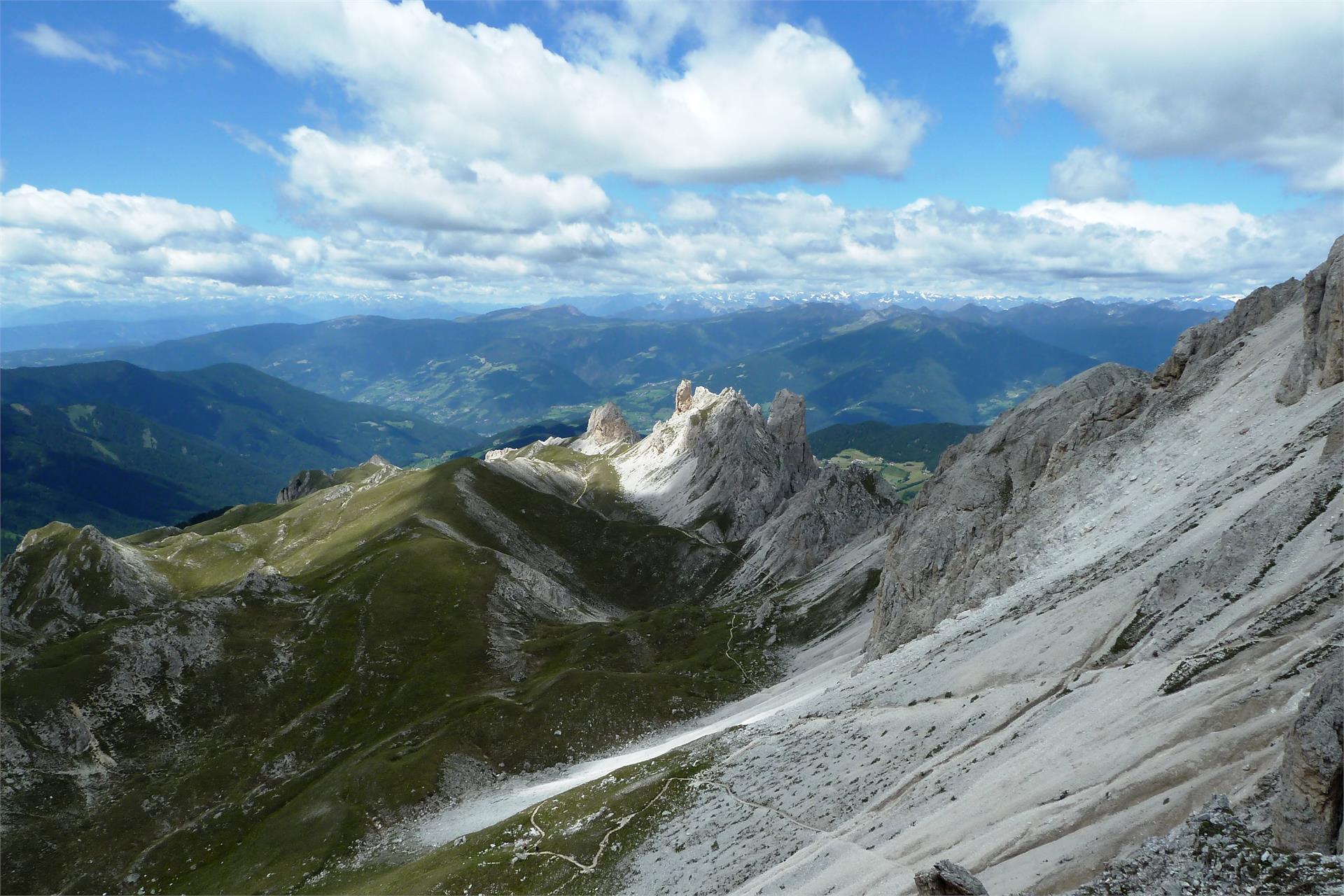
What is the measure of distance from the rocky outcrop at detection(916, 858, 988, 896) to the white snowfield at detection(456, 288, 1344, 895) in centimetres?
385

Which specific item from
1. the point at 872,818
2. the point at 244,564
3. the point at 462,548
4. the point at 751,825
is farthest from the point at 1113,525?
the point at 244,564

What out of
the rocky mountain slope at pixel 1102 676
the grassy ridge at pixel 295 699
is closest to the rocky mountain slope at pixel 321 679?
the grassy ridge at pixel 295 699

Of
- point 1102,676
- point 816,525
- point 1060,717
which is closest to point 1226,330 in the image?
point 1102,676

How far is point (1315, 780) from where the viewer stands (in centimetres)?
2242

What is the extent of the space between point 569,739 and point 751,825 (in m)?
49.3

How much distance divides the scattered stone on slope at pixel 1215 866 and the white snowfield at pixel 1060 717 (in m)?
2.33

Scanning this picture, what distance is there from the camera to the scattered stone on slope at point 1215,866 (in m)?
21.4

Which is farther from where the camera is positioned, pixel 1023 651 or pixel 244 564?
pixel 244 564

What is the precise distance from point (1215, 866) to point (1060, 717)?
1850 centimetres

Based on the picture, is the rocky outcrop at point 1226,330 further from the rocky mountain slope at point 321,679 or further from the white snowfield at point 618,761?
the rocky mountain slope at point 321,679

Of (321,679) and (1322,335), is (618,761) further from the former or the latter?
(1322,335)

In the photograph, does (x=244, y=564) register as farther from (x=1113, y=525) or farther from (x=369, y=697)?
(x=1113, y=525)

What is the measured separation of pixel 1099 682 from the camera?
41938mm

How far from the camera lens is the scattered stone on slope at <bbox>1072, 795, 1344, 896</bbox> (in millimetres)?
21375
